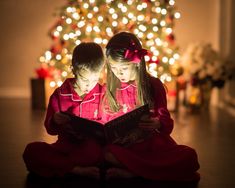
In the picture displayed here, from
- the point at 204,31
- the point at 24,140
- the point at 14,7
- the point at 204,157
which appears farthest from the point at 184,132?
the point at 14,7

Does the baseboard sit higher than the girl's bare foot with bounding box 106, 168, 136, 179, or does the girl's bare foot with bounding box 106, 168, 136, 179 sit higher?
the girl's bare foot with bounding box 106, 168, 136, 179

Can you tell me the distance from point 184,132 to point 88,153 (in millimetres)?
1261

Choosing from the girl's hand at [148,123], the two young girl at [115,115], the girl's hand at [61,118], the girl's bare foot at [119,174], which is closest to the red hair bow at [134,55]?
the two young girl at [115,115]

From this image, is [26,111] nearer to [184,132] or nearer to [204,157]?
[184,132]

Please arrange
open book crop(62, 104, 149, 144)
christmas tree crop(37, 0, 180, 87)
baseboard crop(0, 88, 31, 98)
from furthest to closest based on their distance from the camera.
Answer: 1. baseboard crop(0, 88, 31, 98)
2. christmas tree crop(37, 0, 180, 87)
3. open book crop(62, 104, 149, 144)

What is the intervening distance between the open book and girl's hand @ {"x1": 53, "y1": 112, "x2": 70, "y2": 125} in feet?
0.11

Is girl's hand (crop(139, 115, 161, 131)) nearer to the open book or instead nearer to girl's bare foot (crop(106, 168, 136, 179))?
the open book

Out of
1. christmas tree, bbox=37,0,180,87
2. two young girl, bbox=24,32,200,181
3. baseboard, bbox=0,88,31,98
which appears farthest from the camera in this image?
baseboard, bbox=0,88,31,98

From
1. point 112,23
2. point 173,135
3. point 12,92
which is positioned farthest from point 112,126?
point 12,92

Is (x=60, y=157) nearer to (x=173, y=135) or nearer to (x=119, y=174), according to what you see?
(x=119, y=174)

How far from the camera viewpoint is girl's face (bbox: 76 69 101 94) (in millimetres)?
1988

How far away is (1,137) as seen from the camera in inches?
116

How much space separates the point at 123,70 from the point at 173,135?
1125mm

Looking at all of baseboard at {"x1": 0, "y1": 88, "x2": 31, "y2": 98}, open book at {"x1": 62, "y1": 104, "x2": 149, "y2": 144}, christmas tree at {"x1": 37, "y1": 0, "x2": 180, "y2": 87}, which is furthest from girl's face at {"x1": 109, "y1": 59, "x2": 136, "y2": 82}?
baseboard at {"x1": 0, "y1": 88, "x2": 31, "y2": 98}
